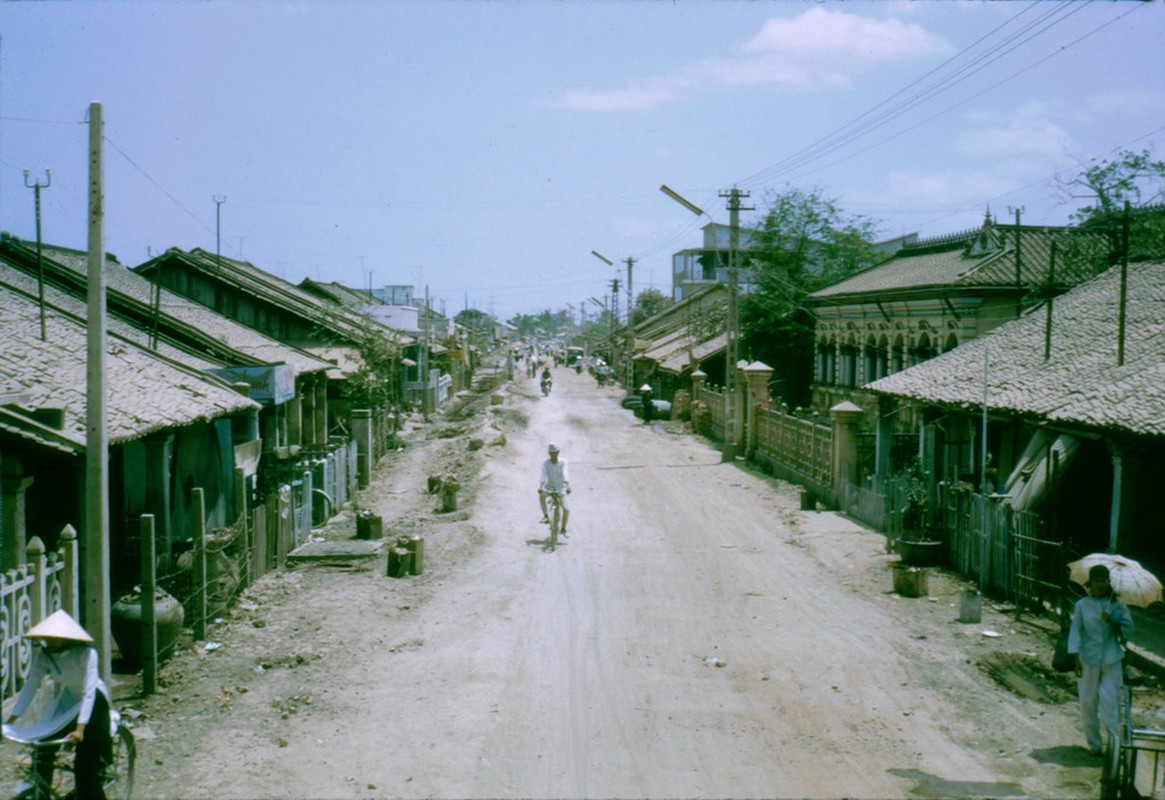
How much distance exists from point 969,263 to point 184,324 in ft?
68.9

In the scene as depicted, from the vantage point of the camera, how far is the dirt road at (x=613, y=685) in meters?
7.41

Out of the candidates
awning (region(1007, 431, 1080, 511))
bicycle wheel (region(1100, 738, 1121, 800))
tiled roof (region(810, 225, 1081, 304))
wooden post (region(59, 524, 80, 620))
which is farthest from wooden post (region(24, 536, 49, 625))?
tiled roof (region(810, 225, 1081, 304))

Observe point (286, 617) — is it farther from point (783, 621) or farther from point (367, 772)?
point (783, 621)

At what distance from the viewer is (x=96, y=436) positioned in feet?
26.9

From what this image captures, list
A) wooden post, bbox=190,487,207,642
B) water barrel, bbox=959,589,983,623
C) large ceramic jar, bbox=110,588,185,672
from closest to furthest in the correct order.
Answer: large ceramic jar, bbox=110,588,185,672
wooden post, bbox=190,487,207,642
water barrel, bbox=959,589,983,623

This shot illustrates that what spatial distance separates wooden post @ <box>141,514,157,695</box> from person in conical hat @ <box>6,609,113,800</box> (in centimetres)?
270

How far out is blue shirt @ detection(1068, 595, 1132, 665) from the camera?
7.70 m

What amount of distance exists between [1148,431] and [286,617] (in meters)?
10.2

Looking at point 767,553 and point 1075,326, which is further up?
point 1075,326

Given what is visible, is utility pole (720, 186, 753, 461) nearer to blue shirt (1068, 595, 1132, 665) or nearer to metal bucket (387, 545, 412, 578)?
metal bucket (387, 545, 412, 578)

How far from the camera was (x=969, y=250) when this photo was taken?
1142 inches

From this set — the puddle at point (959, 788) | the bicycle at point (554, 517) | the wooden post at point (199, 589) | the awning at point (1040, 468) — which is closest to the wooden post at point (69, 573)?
the wooden post at point (199, 589)

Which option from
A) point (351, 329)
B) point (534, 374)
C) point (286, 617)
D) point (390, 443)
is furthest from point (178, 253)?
point (534, 374)

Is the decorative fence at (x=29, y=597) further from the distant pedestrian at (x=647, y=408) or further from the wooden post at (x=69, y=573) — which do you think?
the distant pedestrian at (x=647, y=408)
